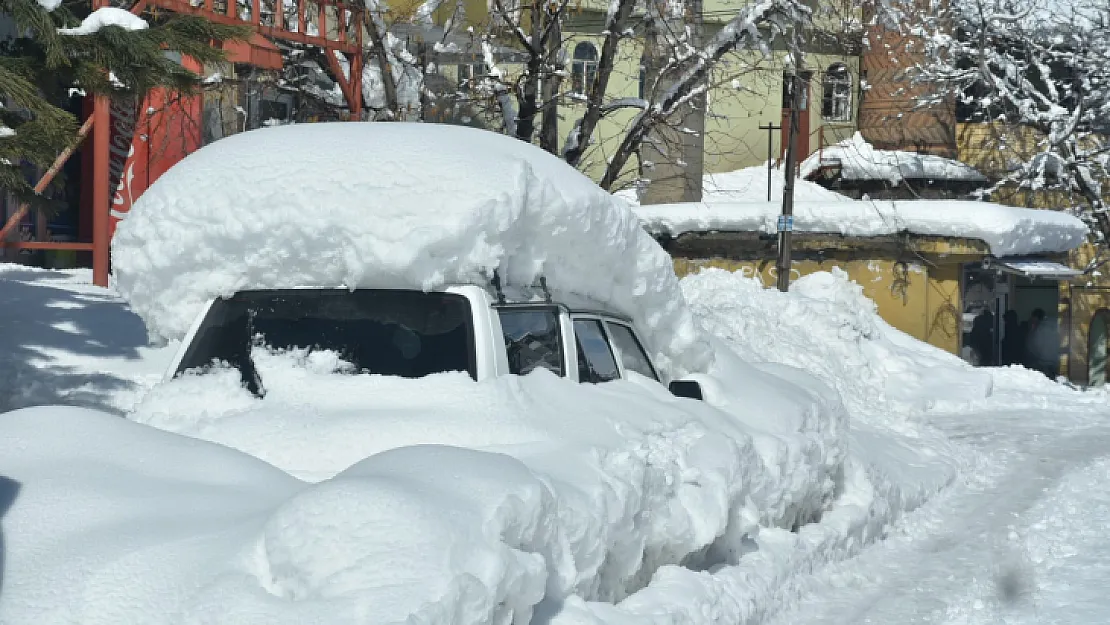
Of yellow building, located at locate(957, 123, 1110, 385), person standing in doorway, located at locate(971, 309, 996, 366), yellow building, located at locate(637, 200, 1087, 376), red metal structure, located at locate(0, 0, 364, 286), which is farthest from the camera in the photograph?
yellow building, located at locate(957, 123, 1110, 385)

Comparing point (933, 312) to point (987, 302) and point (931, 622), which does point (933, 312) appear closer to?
point (987, 302)

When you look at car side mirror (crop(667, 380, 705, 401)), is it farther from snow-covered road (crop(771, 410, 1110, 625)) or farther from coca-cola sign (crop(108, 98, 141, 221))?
coca-cola sign (crop(108, 98, 141, 221))

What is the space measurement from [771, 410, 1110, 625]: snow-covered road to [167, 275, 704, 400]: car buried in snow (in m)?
→ 1.96

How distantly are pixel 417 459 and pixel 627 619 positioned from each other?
1.09 metres

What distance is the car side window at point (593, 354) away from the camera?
5824mm

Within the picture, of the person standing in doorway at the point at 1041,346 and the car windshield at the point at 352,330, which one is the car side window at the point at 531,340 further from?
the person standing in doorway at the point at 1041,346

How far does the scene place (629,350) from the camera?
21.4 feet

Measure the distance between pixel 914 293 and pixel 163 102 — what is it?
15.0 meters

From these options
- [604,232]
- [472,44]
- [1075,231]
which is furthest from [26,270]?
[1075,231]

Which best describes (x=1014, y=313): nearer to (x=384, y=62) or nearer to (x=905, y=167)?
(x=905, y=167)

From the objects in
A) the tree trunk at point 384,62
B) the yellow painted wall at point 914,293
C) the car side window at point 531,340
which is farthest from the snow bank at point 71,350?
the yellow painted wall at point 914,293

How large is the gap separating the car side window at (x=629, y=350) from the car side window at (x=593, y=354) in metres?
0.11

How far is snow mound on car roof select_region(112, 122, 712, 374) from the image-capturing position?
16.5 feet

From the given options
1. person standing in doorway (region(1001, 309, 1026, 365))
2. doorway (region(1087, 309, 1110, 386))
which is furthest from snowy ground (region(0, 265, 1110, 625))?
doorway (region(1087, 309, 1110, 386))
